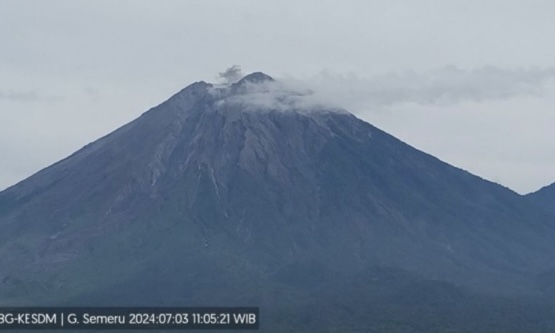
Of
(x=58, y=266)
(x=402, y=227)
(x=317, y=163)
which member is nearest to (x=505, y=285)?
(x=402, y=227)

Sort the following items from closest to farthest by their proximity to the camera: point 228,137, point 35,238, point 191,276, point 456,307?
point 456,307
point 191,276
point 35,238
point 228,137

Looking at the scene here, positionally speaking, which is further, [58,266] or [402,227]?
[402,227]

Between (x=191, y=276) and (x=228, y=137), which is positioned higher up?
(x=228, y=137)

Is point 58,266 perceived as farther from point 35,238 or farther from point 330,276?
point 330,276

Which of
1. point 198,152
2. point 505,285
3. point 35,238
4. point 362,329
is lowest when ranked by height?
point 362,329

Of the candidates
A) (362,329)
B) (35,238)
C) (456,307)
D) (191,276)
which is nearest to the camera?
(362,329)

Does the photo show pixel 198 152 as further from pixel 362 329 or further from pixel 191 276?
pixel 362 329
